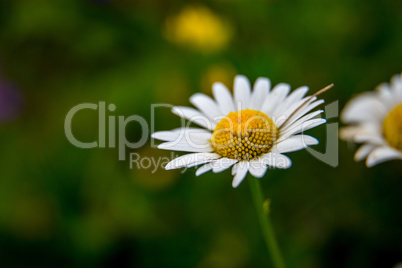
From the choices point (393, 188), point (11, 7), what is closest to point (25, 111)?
point (11, 7)

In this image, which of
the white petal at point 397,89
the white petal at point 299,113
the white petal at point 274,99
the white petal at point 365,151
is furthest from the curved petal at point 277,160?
the white petal at point 397,89

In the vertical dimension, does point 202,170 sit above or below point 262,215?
above

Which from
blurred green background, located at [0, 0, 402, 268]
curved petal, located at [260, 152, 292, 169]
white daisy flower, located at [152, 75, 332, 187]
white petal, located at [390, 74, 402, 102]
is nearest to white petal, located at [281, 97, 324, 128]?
white daisy flower, located at [152, 75, 332, 187]

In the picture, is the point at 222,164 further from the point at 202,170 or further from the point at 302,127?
the point at 302,127

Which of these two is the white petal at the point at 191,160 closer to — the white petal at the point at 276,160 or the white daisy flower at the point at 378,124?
the white petal at the point at 276,160

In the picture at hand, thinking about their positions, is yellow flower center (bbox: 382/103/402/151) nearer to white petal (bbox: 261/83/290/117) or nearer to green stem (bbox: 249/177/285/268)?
white petal (bbox: 261/83/290/117)

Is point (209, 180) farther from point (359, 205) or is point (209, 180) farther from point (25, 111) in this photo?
point (25, 111)

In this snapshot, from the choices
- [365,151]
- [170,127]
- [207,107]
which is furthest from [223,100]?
[170,127]

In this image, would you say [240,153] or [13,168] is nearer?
[240,153]
